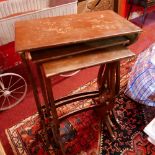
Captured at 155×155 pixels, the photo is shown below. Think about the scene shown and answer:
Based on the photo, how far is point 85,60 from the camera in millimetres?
877

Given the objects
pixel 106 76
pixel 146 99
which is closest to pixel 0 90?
pixel 106 76

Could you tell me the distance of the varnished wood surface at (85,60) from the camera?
0.82 metres

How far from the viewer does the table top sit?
2.77 ft

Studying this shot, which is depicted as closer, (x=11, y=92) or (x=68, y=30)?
(x=68, y=30)

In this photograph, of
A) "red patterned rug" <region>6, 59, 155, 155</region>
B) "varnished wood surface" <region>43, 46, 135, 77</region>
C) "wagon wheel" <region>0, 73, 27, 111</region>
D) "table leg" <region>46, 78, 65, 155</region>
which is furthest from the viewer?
"wagon wheel" <region>0, 73, 27, 111</region>

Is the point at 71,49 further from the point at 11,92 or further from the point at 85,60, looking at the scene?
the point at 11,92

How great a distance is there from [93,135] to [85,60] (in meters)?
0.80

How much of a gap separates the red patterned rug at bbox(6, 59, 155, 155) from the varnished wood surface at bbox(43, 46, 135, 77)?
791mm

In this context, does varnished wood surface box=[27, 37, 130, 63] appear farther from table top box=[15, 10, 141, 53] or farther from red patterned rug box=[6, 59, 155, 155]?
red patterned rug box=[6, 59, 155, 155]

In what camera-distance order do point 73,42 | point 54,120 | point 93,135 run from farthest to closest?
point 93,135 → point 54,120 → point 73,42

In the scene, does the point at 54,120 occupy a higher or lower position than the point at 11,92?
higher

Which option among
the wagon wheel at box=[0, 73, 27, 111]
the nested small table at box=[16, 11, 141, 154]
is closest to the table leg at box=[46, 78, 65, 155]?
the nested small table at box=[16, 11, 141, 154]

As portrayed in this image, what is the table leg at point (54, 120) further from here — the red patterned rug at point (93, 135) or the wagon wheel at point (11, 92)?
the wagon wheel at point (11, 92)

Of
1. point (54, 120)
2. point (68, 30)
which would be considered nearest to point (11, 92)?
point (54, 120)
